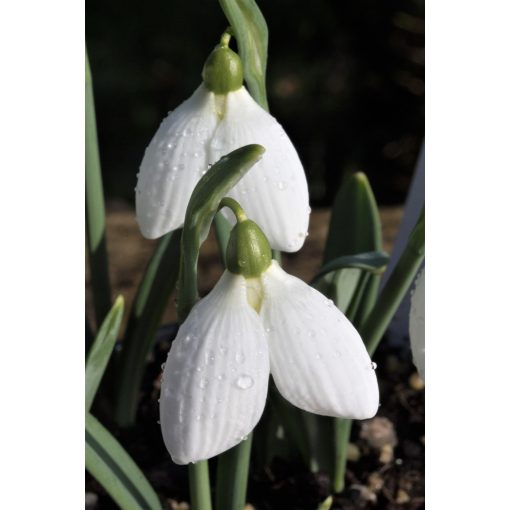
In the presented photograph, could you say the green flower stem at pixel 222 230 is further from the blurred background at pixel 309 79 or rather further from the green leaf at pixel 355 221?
the blurred background at pixel 309 79

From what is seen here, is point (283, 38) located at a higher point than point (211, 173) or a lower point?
higher

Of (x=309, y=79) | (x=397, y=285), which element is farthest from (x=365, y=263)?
(x=309, y=79)

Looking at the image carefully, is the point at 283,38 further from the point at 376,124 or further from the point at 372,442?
the point at 372,442

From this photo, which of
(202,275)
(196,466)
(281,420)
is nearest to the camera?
(196,466)

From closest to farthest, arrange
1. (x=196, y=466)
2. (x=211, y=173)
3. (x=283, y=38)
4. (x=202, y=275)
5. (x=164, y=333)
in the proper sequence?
1. (x=211, y=173)
2. (x=196, y=466)
3. (x=164, y=333)
4. (x=202, y=275)
5. (x=283, y=38)

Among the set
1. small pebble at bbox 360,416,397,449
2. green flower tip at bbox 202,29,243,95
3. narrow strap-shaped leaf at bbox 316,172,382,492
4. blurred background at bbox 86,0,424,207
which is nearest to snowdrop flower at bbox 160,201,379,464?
green flower tip at bbox 202,29,243,95

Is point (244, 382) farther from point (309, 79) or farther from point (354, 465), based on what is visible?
point (309, 79)

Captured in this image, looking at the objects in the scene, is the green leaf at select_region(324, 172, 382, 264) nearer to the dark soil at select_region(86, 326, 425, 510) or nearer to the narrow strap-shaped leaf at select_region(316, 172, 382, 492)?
the narrow strap-shaped leaf at select_region(316, 172, 382, 492)

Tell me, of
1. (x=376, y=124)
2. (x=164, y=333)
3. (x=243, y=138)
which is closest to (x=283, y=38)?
(x=376, y=124)
